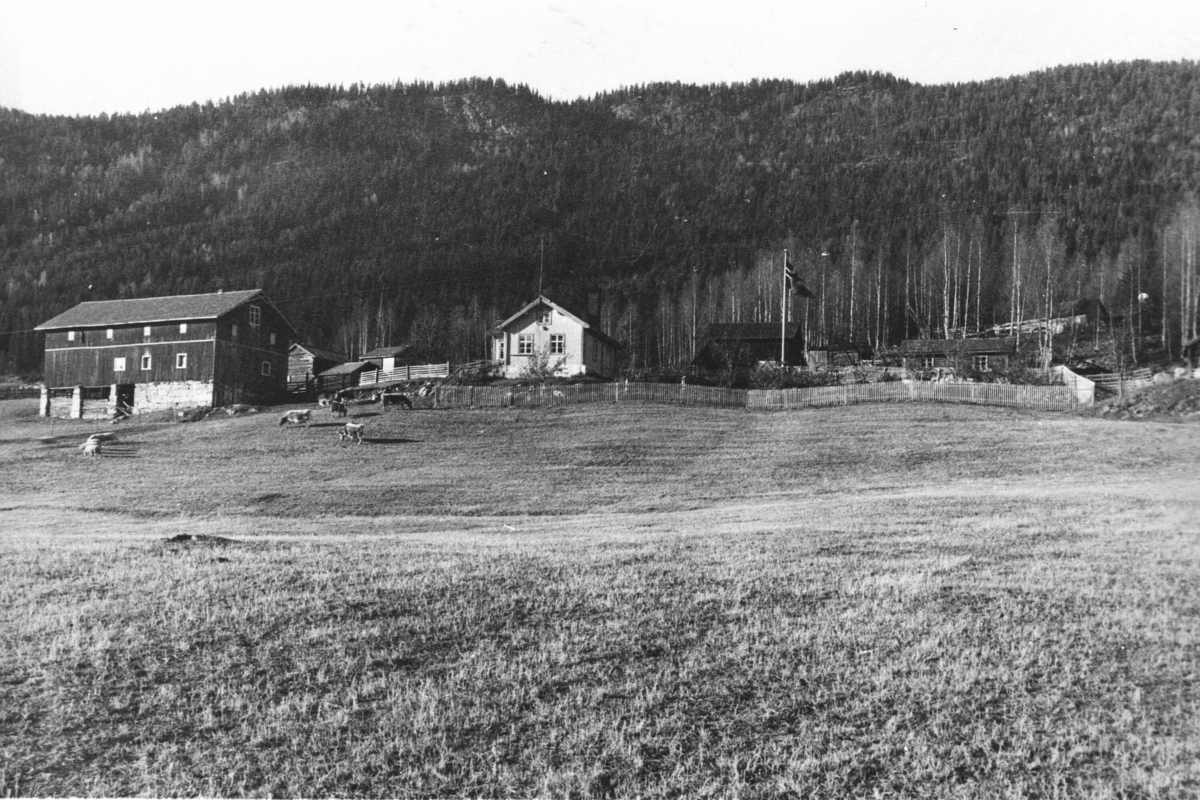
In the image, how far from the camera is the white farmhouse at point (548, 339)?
60.3 m

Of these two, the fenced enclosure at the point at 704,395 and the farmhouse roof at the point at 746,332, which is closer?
the fenced enclosure at the point at 704,395

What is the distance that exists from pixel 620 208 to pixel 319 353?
168 ft

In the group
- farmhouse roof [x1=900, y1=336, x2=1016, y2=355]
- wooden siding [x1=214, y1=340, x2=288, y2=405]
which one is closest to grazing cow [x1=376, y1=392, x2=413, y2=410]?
wooden siding [x1=214, y1=340, x2=288, y2=405]

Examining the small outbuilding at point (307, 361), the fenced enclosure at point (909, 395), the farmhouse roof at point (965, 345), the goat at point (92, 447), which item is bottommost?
the goat at point (92, 447)

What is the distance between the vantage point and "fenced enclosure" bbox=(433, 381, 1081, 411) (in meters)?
48.2

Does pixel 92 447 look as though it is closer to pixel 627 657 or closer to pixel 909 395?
pixel 627 657

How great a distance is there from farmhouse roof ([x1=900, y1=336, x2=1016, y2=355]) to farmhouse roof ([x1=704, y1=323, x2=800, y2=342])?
9.85 meters

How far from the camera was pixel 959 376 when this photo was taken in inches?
2082

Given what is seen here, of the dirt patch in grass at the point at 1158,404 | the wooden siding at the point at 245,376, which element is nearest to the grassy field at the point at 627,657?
the dirt patch in grass at the point at 1158,404

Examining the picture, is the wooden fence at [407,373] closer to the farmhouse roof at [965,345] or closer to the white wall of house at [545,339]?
the white wall of house at [545,339]

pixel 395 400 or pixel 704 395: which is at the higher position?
pixel 704 395

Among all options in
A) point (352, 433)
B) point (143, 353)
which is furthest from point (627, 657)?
point (143, 353)

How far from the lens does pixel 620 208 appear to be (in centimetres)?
10531

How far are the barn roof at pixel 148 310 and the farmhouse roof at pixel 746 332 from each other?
124ft
